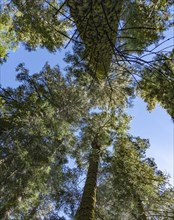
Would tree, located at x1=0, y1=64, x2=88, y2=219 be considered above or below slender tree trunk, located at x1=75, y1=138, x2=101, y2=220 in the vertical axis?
above

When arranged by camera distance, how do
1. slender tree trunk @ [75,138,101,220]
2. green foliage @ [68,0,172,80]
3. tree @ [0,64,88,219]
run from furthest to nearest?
tree @ [0,64,88,219], slender tree trunk @ [75,138,101,220], green foliage @ [68,0,172,80]

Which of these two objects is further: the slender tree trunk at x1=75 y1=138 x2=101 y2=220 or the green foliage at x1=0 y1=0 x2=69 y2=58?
the green foliage at x1=0 y1=0 x2=69 y2=58

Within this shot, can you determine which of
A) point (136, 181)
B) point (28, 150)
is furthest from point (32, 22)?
point (136, 181)

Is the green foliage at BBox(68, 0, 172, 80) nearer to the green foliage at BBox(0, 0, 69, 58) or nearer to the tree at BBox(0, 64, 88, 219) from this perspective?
the green foliage at BBox(0, 0, 69, 58)

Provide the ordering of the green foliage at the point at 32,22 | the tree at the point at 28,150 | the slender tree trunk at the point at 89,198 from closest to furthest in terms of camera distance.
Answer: the slender tree trunk at the point at 89,198 → the green foliage at the point at 32,22 → the tree at the point at 28,150

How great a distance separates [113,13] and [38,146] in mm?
8186

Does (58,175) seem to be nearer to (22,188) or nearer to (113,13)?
(22,188)

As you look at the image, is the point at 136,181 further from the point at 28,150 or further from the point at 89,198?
the point at 28,150

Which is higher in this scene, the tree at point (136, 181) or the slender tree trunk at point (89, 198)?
the tree at point (136, 181)

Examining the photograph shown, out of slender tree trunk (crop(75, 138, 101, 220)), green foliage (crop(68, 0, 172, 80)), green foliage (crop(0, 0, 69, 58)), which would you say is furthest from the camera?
green foliage (crop(0, 0, 69, 58))

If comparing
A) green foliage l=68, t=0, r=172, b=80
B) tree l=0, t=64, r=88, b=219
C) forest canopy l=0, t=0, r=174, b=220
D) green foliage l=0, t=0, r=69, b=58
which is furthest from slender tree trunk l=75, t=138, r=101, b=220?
green foliage l=0, t=0, r=69, b=58

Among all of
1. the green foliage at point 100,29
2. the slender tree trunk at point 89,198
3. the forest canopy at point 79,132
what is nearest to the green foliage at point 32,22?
the forest canopy at point 79,132

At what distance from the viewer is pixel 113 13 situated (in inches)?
89.7

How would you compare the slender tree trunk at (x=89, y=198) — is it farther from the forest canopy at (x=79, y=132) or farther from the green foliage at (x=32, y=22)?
the green foliage at (x=32, y=22)
